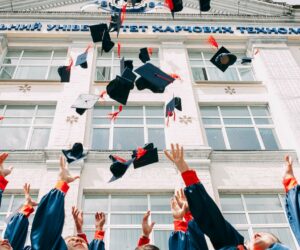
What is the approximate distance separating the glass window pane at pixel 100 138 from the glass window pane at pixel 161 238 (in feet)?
9.80

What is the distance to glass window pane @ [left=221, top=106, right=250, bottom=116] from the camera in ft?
39.3

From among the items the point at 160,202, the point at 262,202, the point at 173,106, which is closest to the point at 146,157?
the point at 160,202

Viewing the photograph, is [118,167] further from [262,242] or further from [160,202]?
[262,242]

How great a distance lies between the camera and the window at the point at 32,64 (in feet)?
43.3

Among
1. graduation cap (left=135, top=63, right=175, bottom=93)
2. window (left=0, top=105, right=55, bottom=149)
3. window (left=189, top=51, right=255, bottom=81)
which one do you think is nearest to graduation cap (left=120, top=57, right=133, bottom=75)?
graduation cap (left=135, top=63, right=175, bottom=93)

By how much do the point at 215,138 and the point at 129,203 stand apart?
339 cm

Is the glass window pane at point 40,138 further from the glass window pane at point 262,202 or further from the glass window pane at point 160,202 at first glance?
the glass window pane at point 262,202

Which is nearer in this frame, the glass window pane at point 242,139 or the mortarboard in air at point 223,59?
the mortarboard in air at point 223,59

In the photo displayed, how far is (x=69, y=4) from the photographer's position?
16453 mm

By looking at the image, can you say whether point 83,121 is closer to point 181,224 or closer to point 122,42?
point 122,42

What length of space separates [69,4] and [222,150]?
998 centimetres

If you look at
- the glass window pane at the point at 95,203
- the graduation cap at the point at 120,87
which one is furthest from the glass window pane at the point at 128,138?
the graduation cap at the point at 120,87

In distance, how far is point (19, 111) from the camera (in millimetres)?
11742

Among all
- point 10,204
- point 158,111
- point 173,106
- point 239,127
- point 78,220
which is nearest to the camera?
point 78,220
